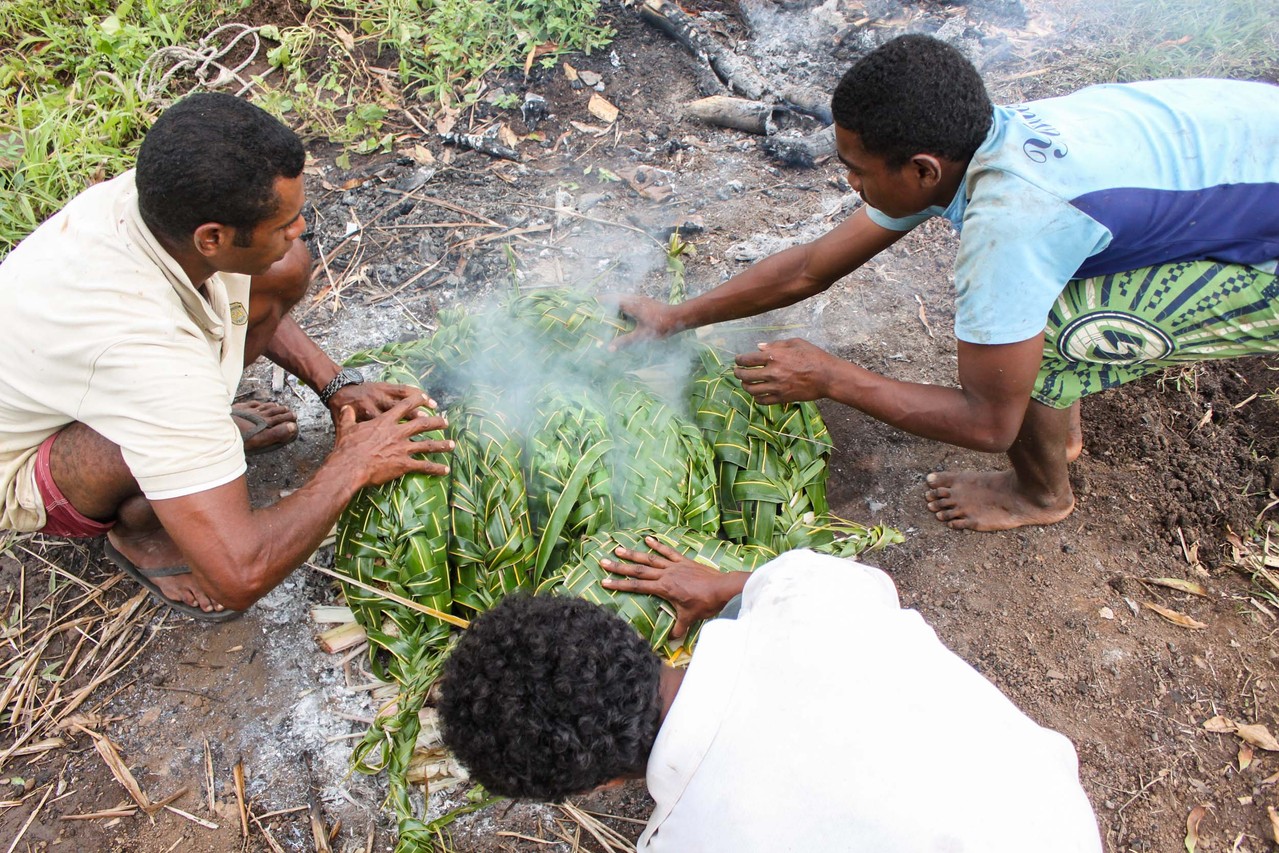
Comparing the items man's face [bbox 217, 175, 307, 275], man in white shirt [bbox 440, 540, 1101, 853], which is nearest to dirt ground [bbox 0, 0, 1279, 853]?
man in white shirt [bbox 440, 540, 1101, 853]

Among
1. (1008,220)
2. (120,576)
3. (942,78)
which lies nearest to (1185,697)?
(1008,220)

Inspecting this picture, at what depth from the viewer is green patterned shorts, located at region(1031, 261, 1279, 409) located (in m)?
2.29

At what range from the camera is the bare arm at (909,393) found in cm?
236

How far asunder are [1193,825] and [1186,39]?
14.5ft

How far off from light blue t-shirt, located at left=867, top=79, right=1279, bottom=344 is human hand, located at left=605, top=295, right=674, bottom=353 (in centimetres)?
103

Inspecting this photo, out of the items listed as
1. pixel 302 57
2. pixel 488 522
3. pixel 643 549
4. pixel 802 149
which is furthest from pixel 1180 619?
pixel 302 57

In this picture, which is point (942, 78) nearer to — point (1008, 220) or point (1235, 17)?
point (1008, 220)

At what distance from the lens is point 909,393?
251cm

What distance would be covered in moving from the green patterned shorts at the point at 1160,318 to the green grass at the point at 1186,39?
8.82 feet

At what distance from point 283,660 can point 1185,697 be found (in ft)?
9.37

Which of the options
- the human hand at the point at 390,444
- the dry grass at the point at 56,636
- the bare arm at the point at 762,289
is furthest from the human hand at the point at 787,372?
the dry grass at the point at 56,636

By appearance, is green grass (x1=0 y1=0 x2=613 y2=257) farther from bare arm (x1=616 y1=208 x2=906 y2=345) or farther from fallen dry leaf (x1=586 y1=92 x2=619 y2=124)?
bare arm (x1=616 y1=208 x2=906 y2=345)

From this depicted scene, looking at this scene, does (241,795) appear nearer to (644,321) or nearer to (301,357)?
(301,357)

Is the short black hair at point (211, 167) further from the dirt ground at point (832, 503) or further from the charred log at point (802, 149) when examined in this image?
the charred log at point (802, 149)
